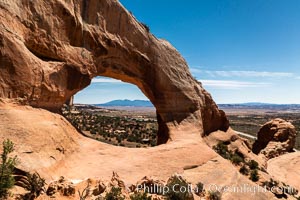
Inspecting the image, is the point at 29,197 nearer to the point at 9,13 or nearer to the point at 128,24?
the point at 9,13

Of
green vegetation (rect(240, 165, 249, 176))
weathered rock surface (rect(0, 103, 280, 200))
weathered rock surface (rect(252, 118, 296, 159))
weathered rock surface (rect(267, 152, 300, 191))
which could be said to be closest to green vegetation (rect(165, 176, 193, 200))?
weathered rock surface (rect(0, 103, 280, 200))

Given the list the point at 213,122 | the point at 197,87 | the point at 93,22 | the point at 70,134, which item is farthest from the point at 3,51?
the point at 213,122

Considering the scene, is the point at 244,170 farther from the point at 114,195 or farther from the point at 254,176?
the point at 114,195

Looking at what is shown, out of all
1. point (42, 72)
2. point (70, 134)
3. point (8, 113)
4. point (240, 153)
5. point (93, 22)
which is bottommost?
point (240, 153)

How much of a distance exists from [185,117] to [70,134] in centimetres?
906

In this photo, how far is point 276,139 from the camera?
→ 30234mm

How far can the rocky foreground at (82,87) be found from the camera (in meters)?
10.8

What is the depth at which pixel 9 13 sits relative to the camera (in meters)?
11.4

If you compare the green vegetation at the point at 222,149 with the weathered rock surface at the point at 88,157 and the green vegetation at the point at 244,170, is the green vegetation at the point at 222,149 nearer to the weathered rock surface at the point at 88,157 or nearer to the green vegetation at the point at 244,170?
the green vegetation at the point at 244,170

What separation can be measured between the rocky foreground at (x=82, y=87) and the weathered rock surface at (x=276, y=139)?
364 inches

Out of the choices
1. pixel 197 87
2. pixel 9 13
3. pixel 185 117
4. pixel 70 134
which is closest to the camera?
pixel 9 13

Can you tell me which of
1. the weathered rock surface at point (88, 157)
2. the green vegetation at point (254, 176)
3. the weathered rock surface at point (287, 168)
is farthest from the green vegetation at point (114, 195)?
the weathered rock surface at point (287, 168)

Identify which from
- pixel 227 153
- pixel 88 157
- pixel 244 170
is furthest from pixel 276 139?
pixel 88 157

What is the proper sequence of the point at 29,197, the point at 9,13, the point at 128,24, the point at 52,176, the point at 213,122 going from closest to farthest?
1. the point at 29,197
2. the point at 52,176
3. the point at 9,13
4. the point at 128,24
5. the point at 213,122
